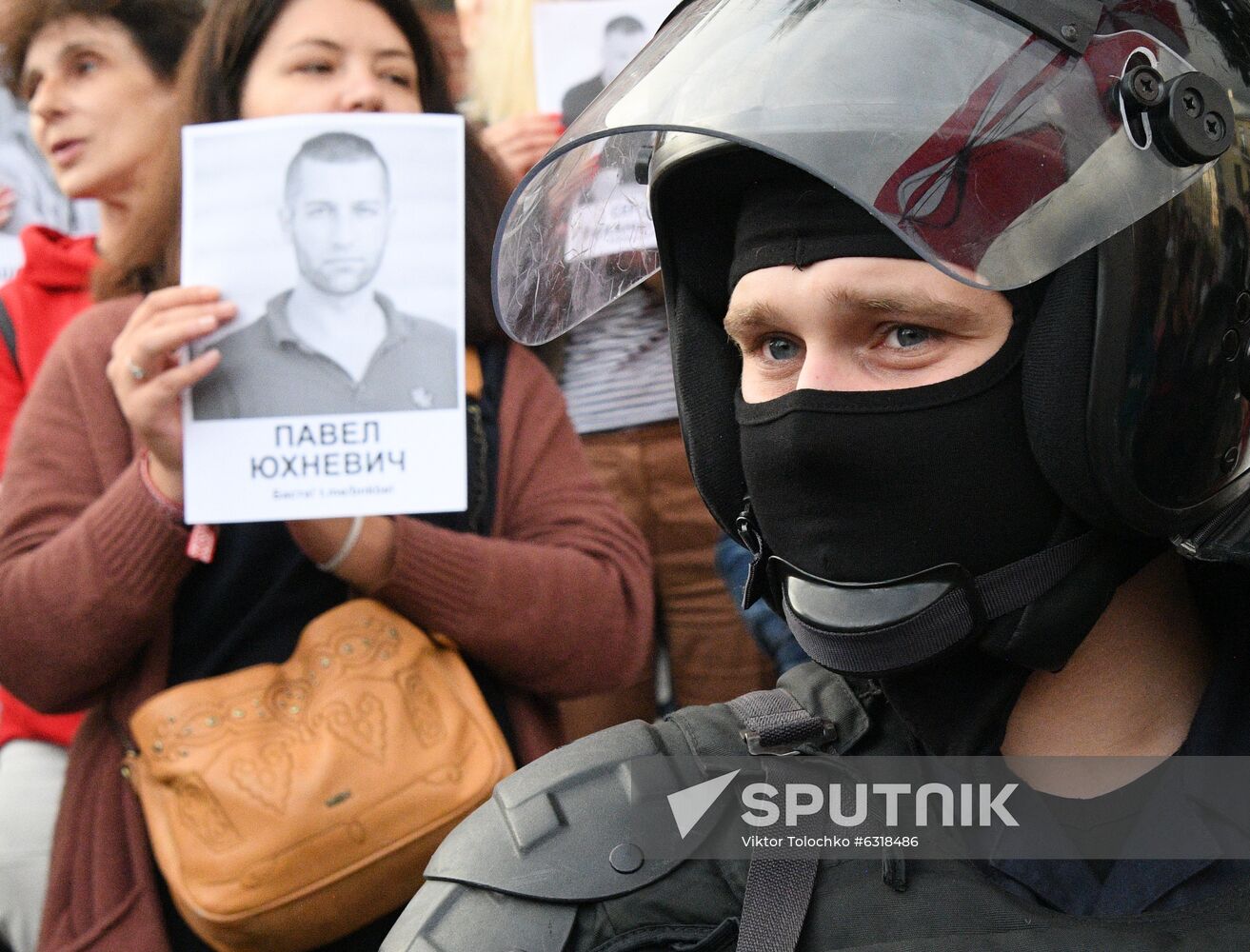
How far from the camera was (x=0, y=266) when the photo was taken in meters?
3.05

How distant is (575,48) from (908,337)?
4.89 feet

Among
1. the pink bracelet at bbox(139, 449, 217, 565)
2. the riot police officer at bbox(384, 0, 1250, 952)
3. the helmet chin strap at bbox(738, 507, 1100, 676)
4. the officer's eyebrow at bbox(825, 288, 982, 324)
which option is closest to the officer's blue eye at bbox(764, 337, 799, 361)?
the riot police officer at bbox(384, 0, 1250, 952)

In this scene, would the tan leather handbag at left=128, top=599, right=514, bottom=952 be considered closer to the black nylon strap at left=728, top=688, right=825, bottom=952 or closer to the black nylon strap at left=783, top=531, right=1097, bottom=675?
the black nylon strap at left=728, top=688, right=825, bottom=952

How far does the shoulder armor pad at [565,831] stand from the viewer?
1682 millimetres

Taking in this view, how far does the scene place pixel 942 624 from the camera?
1.61m

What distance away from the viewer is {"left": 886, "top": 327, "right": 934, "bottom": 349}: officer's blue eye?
5.37ft

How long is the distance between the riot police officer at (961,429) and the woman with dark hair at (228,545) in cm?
71

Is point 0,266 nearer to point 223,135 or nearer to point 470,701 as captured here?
point 223,135

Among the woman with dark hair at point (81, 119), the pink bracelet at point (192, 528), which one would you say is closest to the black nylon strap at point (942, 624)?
the pink bracelet at point (192, 528)

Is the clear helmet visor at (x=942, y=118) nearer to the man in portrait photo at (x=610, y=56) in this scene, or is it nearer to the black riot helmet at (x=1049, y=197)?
the black riot helmet at (x=1049, y=197)

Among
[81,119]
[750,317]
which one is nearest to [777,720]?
[750,317]

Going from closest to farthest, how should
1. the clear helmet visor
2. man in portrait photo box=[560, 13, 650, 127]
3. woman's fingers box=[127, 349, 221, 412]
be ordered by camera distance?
1. the clear helmet visor
2. woman's fingers box=[127, 349, 221, 412]
3. man in portrait photo box=[560, 13, 650, 127]

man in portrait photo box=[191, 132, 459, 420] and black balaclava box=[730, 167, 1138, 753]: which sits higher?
man in portrait photo box=[191, 132, 459, 420]

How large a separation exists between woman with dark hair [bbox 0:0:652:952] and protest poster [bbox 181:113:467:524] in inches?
2.5
